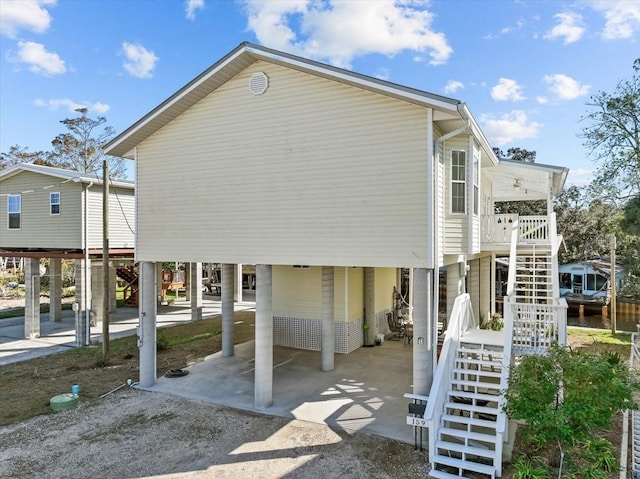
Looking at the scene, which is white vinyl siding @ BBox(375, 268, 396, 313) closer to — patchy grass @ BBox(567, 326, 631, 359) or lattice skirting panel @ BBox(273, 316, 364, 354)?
lattice skirting panel @ BBox(273, 316, 364, 354)

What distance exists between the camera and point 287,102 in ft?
30.9

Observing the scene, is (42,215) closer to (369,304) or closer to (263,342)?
(263,342)

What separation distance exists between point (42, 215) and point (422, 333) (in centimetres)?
1806

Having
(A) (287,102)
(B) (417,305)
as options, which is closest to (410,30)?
(A) (287,102)

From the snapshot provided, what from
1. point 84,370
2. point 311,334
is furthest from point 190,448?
point 311,334

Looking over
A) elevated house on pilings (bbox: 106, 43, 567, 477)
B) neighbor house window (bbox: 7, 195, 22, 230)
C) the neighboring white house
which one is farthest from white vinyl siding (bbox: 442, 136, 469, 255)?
the neighboring white house

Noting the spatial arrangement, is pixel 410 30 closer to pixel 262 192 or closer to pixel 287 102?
pixel 287 102

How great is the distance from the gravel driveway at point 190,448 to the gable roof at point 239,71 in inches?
268

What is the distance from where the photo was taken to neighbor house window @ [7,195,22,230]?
19.0 meters

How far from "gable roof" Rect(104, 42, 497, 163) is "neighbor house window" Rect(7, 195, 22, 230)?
10.9 m

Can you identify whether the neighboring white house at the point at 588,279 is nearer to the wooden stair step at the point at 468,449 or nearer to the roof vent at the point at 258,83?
the wooden stair step at the point at 468,449

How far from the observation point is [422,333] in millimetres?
8375

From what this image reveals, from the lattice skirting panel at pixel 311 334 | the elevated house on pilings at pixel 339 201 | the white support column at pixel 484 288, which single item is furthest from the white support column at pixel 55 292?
the white support column at pixel 484 288

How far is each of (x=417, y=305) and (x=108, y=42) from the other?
2395 cm
